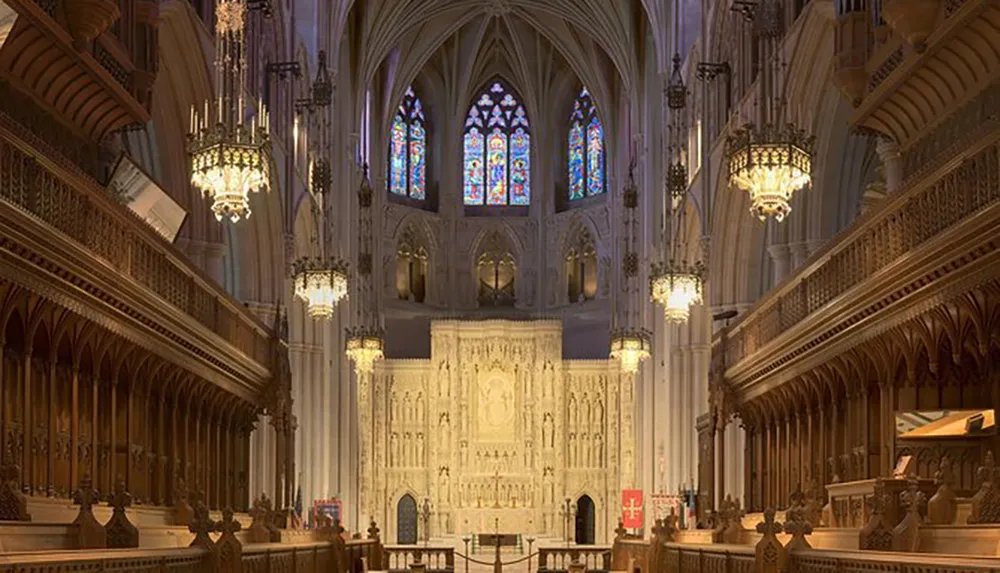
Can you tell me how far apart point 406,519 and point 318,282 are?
68.8ft

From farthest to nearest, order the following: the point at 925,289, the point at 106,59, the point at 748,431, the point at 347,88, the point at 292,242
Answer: the point at 347,88, the point at 292,242, the point at 748,431, the point at 106,59, the point at 925,289

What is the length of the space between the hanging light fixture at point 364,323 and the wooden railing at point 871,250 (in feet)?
54.3

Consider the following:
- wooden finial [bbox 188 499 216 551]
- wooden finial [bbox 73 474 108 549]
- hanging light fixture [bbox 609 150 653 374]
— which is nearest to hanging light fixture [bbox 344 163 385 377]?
hanging light fixture [bbox 609 150 653 374]

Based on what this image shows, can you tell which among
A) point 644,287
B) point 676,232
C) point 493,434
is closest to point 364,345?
point 676,232

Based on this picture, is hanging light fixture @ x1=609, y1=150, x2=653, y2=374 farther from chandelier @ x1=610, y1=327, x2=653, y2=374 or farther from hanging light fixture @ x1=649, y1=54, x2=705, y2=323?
hanging light fixture @ x1=649, y1=54, x2=705, y2=323

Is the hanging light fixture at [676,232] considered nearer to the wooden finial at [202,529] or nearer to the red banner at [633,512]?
the red banner at [633,512]

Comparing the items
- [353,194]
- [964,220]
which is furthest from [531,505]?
[964,220]

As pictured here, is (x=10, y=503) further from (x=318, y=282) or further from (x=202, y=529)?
(x=318, y=282)

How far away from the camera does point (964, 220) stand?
13844 mm

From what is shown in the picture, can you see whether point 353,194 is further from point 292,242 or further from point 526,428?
point 292,242

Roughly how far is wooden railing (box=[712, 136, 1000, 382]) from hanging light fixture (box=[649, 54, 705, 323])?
4.61 m

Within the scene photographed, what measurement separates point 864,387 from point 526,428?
98.2 ft

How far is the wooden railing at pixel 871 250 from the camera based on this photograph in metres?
14.2

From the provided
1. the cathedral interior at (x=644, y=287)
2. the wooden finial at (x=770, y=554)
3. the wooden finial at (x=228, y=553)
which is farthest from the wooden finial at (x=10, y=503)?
the wooden finial at (x=770, y=554)
